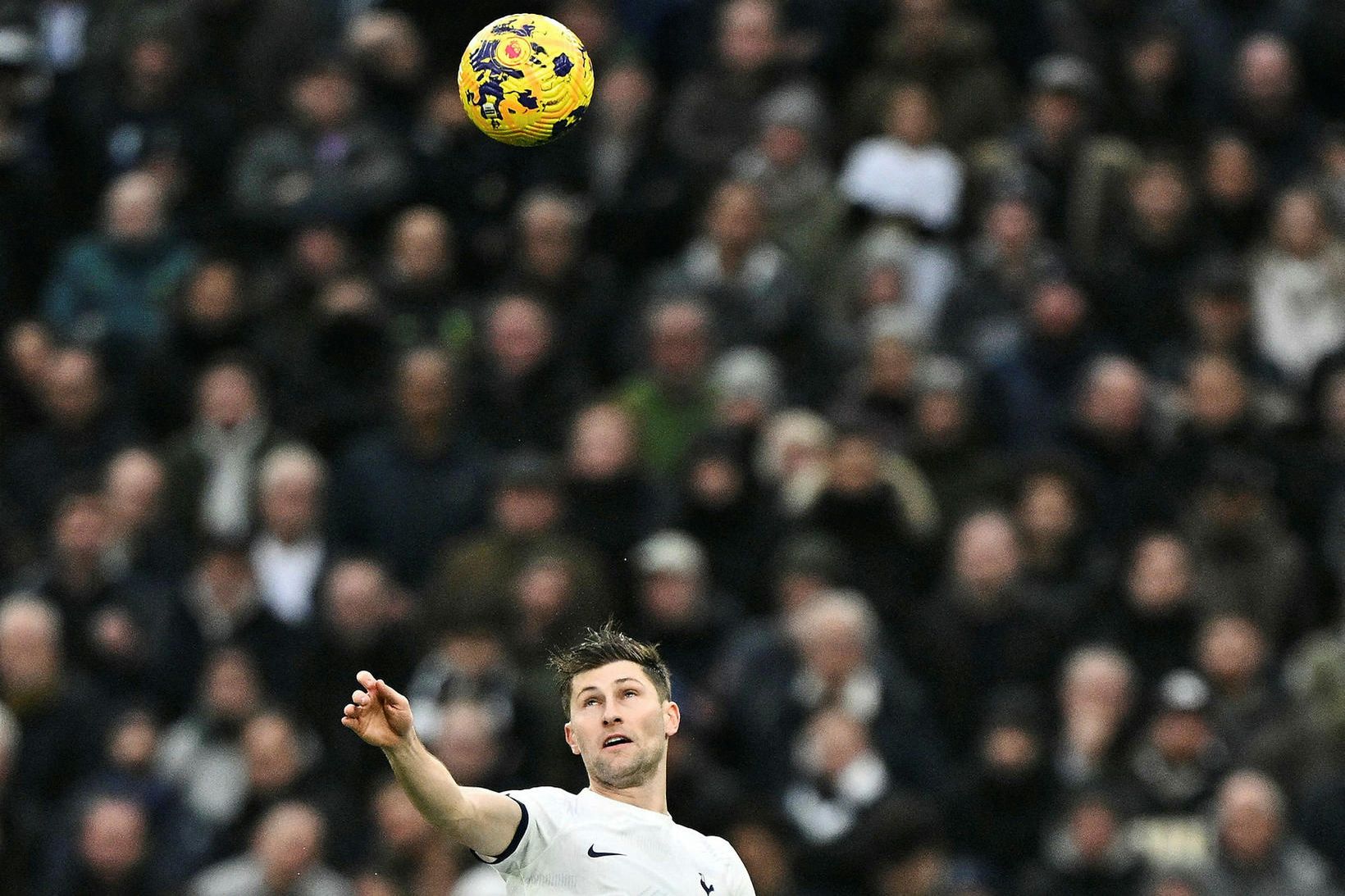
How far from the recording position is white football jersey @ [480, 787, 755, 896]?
719cm

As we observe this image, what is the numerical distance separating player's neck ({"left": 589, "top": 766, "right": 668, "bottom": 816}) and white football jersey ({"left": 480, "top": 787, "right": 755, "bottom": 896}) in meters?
0.03

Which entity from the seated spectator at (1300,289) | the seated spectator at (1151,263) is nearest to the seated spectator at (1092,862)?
the seated spectator at (1151,263)

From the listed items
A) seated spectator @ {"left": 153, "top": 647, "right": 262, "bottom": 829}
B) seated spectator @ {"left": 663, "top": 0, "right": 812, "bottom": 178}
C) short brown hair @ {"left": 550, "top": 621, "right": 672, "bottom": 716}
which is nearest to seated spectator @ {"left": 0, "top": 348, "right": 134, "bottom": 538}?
seated spectator @ {"left": 153, "top": 647, "right": 262, "bottom": 829}

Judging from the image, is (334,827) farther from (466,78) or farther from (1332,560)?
(1332,560)

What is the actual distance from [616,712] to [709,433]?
5400 millimetres

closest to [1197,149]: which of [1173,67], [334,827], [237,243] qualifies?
[1173,67]

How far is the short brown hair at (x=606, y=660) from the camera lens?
7.57m

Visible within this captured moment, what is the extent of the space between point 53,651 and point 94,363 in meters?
1.94

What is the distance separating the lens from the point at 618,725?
7.44 m

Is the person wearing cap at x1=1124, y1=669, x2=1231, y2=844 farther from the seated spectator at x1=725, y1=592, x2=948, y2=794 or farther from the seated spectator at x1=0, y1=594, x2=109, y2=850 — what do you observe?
the seated spectator at x1=0, y1=594, x2=109, y2=850

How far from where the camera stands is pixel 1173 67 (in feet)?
48.8

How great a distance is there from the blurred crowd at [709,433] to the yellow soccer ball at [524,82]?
3207mm

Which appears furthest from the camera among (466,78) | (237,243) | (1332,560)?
(237,243)

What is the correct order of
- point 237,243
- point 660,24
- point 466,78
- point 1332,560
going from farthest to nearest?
point 660,24 < point 237,243 < point 1332,560 < point 466,78
